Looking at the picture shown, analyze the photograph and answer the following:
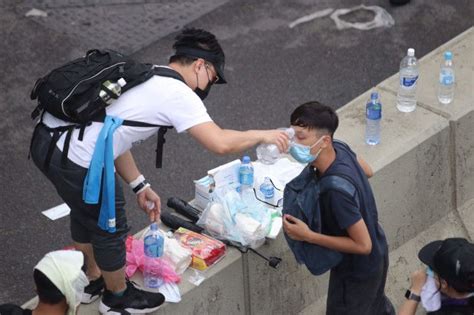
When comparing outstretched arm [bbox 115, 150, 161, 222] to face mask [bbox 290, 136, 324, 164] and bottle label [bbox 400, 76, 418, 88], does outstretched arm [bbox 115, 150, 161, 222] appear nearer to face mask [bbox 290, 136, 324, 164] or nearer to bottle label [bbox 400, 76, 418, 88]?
face mask [bbox 290, 136, 324, 164]

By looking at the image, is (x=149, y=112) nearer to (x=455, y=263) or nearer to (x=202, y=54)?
(x=202, y=54)

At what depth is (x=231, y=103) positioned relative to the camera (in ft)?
27.8

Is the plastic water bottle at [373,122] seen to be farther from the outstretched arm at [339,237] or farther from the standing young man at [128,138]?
the outstretched arm at [339,237]

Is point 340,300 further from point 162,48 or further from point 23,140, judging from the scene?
point 162,48

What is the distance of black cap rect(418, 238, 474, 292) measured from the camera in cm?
464

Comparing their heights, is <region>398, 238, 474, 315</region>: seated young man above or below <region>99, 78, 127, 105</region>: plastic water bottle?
below

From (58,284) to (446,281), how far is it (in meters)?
1.99

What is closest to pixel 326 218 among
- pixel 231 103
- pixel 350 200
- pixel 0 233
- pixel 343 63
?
pixel 350 200

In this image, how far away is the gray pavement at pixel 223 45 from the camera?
24.6 feet

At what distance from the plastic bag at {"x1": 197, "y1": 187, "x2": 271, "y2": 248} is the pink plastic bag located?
42 centimetres

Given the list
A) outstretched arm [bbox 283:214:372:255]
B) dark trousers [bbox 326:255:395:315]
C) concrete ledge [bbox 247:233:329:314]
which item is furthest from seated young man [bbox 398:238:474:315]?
concrete ledge [bbox 247:233:329:314]

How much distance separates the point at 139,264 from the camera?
5.33m

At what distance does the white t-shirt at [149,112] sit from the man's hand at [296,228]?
0.70 meters

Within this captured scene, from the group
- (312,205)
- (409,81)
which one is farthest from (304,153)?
(409,81)
